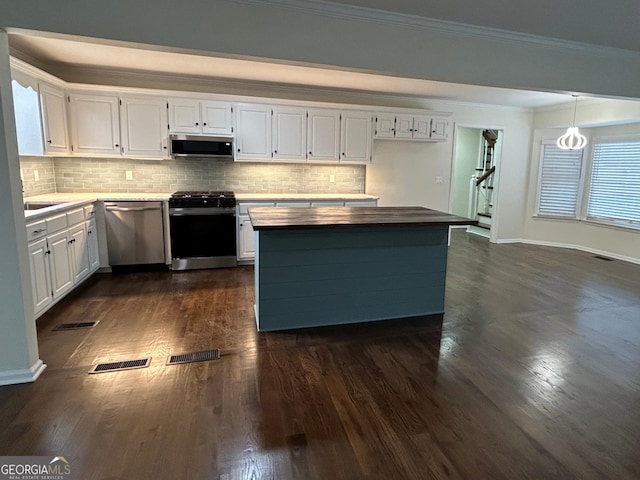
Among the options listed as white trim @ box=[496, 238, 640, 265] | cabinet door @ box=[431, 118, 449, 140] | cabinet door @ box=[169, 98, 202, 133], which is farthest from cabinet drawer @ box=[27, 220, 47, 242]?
white trim @ box=[496, 238, 640, 265]

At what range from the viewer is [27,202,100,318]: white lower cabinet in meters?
3.15

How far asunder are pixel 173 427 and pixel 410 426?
128 centimetres

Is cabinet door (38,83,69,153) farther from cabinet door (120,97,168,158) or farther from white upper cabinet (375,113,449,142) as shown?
white upper cabinet (375,113,449,142)

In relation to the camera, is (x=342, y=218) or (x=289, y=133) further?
(x=289, y=133)

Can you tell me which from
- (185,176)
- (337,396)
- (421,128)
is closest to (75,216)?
(185,176)

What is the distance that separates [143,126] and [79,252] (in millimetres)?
1783

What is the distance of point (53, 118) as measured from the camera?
164 inches

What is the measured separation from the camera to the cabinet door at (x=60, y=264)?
11.4ft

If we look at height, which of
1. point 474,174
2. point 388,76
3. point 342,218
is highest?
point 388,76

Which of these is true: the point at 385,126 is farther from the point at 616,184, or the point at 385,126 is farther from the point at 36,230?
the point at 36,230

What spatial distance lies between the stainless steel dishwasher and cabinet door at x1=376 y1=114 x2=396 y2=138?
3.33 m

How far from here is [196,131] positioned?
4.92 meters

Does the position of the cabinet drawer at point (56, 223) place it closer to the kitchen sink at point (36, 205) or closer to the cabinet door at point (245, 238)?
the kitchen sink at point (36, 205)
